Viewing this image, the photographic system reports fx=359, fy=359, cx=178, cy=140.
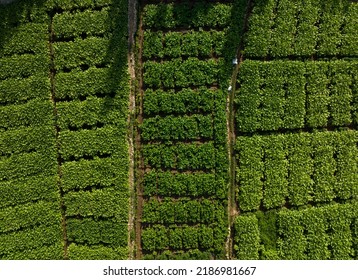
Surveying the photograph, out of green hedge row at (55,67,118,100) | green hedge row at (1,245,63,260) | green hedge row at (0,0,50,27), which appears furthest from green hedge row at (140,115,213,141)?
green hedge row at (0,0,50,27)

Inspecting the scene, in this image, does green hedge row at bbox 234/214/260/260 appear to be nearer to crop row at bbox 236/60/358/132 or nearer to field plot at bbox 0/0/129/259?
crop row at bbox 236/60/358/132

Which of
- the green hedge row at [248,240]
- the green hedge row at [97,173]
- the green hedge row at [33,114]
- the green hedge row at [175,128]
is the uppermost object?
the green hedge row at [33,114]

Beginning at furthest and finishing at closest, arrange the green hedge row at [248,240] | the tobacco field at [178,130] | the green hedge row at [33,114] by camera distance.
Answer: the green hedge row at [33,114], the tobacco field at [178,130], the green hedge row at [248,240]

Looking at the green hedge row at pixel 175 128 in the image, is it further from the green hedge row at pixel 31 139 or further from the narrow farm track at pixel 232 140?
the green hedge row at pixel 31 139

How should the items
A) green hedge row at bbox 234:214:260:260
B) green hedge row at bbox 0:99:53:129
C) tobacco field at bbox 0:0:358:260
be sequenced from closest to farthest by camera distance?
1. green hedge row at bbox 234:214:260:260
2. tobacco field at bbox 0:0:358:260
3. green hedge row at bbox 0:99:53:129

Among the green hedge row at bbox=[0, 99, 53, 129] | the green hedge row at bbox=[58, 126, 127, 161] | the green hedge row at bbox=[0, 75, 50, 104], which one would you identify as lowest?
the green hedge row at bbox=[58, 126, 127, 161]

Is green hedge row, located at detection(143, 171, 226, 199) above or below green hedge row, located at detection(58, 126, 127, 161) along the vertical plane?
below

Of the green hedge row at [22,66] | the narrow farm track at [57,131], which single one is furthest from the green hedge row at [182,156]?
the green hedge row at [22,66]

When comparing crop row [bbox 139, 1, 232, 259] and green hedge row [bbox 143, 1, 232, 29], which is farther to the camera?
green hedge row [bbox 143, 1, 232, 29]
